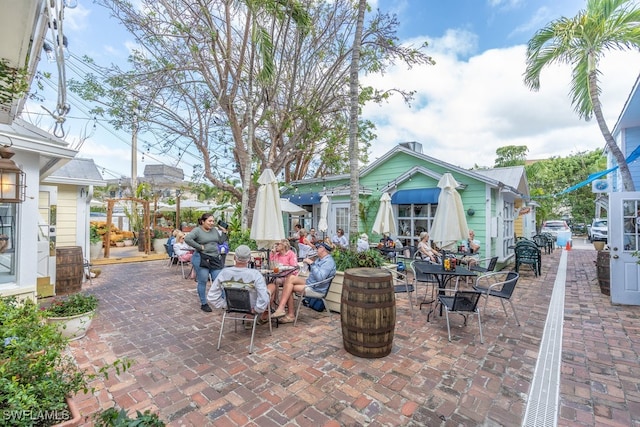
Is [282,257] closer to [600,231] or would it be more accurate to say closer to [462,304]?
[462,304]

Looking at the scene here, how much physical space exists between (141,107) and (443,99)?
11.3m

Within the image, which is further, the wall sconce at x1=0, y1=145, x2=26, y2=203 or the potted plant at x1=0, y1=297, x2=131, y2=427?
the wall sconce at x1=0, y1=145, x2=26, y2=203

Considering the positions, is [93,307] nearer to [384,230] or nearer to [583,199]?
[384,230]

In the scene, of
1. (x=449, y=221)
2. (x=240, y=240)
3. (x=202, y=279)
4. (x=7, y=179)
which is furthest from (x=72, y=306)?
(x=449, y=221)

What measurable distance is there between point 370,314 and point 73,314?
3961 mm

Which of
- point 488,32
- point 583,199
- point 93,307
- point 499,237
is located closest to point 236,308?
point 93,307

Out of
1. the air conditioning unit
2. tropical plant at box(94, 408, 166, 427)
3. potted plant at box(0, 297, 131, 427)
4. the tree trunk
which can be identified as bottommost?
tropical plant at box(94, 408, 166, 427)

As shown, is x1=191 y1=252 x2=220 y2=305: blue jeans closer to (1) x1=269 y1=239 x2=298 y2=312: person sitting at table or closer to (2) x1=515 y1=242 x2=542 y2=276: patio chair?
(1) x1=269 y1=239 x2=298 y2=312: person sitting at table

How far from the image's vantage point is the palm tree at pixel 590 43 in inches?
245

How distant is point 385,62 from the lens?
982 cm

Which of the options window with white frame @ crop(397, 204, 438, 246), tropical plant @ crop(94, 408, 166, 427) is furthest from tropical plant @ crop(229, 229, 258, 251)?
tropical plant @ crop(94, 408, 166, 427)

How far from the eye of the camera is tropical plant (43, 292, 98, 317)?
3777 mm

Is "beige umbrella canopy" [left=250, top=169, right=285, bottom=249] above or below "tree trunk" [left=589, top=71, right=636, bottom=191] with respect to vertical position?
below

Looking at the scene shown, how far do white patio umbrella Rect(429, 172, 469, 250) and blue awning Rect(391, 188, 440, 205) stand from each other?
310cm
